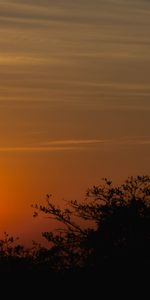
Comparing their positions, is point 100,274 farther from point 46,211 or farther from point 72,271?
point 46,211

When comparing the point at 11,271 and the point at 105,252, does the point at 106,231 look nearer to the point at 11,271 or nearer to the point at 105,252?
the point at 105,252

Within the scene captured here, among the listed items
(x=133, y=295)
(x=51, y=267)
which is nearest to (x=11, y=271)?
(x=51, y=267)

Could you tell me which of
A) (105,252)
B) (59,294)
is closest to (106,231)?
(105,252)

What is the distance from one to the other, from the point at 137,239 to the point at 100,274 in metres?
3.12

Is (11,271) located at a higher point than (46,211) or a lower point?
lower

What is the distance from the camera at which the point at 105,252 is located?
59.9 m

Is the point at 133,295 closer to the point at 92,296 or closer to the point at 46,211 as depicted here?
the point at 92,296

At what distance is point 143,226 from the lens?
2375 inches

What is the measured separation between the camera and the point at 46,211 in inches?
2462

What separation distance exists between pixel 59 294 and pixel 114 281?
2628mm

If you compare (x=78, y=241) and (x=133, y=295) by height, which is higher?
(x=78, y=241)

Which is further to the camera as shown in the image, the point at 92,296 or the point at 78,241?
the point at 78,241

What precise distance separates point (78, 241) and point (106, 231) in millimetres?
1744

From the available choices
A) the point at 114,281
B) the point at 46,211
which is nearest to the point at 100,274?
the point at 114,281
